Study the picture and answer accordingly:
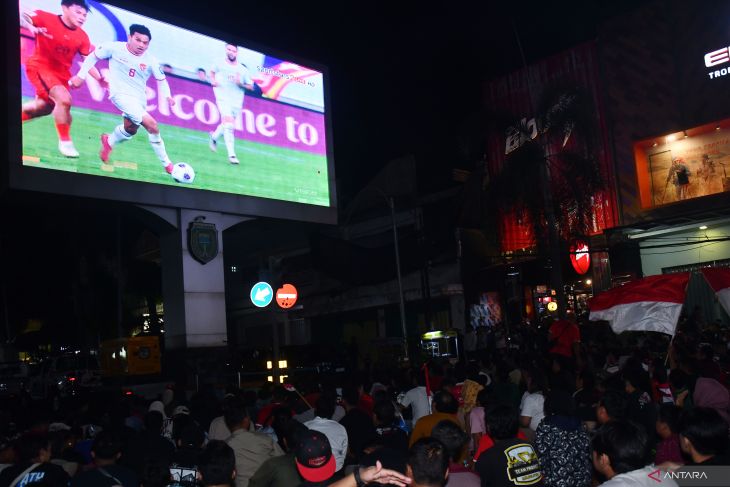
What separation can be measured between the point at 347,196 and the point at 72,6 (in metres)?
26.4

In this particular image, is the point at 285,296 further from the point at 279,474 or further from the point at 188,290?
the point at 279,474

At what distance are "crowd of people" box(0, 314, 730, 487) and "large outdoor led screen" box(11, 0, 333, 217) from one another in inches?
348

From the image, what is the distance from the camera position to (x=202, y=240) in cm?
2141

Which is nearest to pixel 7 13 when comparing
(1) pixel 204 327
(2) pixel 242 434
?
(1) pixel 204 327

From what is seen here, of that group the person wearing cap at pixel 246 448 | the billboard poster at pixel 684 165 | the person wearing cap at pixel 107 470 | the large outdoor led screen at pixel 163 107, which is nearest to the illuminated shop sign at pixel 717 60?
the billboard poster at pixel 684 165

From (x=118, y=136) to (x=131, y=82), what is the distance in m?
1.56

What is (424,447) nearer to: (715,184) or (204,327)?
(204,327)

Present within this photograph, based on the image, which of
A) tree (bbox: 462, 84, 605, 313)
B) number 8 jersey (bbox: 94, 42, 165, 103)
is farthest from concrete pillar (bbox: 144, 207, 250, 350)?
tree (bbox: 462, 84, 605, 313)

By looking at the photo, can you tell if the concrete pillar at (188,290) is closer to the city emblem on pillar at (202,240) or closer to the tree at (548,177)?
the city emblem on pillar at (202,240)

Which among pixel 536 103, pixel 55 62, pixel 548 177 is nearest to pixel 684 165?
pixel 536 103

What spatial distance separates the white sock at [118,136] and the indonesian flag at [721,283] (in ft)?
47.2

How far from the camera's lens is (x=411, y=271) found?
3619cm

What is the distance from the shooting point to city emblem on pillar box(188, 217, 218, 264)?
21164 mm

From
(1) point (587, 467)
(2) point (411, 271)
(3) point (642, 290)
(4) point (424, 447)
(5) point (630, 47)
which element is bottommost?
(1) point (587, 467)
